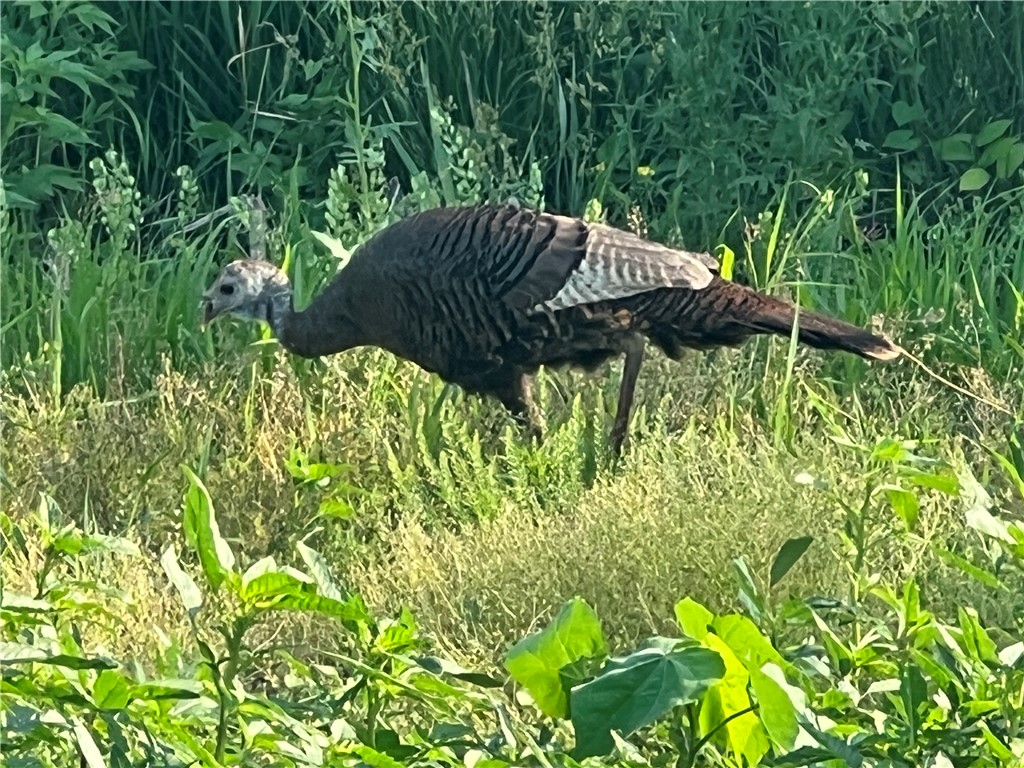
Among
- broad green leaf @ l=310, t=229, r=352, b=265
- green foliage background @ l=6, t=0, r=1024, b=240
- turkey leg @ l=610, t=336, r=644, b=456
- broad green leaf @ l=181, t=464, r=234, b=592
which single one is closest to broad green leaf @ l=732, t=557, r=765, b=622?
broad green leaf @ l=181, t=464, r=234, b=592

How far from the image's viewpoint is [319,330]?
508 cm

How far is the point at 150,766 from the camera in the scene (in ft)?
6.50

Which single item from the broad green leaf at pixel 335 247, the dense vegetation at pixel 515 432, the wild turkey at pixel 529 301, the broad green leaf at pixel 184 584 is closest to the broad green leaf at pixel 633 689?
the dense vegetation at pixel 515 432

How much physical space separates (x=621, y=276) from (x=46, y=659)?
10.2 ft

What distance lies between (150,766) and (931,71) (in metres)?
5.34

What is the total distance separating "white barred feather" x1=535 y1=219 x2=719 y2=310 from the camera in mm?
4852

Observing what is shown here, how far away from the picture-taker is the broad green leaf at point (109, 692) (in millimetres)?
1896

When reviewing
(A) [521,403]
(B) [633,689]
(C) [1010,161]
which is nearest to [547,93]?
(C) [1010,161]

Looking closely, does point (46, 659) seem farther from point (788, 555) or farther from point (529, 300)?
point (529, 300)

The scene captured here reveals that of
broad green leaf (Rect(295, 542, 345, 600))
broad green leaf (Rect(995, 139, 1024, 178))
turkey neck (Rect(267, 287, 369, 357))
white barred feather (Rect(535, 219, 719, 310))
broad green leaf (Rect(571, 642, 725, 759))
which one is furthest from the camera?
broad green leaf (Rect(995, 139, 1024, 178))

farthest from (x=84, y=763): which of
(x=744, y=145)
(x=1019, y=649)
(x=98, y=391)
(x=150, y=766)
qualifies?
(x=744, y=145)

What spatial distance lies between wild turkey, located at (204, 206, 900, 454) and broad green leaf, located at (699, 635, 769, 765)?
9.34 ft

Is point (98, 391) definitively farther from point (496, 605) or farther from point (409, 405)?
point (496, 605)

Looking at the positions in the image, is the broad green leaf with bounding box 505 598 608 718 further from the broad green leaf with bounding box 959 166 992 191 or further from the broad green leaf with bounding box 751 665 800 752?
the broad green leaf with bounding box 959 166 992 191
